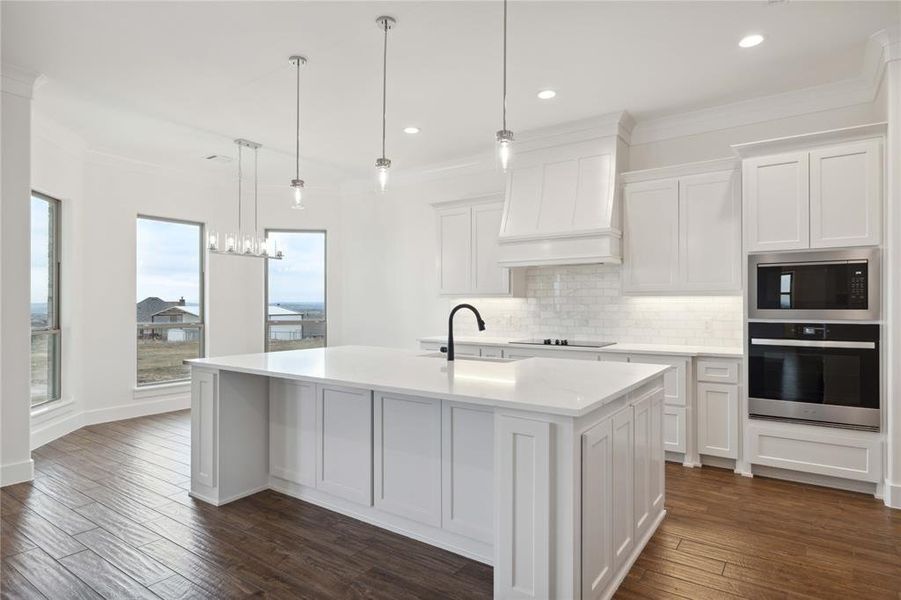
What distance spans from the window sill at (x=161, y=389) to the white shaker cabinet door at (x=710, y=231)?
6.00 metres

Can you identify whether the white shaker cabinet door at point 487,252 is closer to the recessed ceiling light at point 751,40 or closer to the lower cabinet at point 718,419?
the lower cabinet at point 718,419

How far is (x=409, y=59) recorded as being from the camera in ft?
11.9

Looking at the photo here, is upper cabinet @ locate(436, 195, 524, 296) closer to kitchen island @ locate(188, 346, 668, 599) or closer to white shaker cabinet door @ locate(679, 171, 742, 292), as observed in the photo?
white shaker cabinet door @ locate(679, 171, 742, 292)

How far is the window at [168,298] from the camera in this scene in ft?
20.5

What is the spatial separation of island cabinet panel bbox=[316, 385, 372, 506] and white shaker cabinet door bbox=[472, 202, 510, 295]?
281 centimetres

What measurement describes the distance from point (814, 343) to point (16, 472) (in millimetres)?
5925

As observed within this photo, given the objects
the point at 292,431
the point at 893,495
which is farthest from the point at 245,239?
the point at 893,495

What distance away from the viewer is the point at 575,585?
201 cm

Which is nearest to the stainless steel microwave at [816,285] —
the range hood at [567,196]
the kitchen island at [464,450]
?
the range hood at [567,196]

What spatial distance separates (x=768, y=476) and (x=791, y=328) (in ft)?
3.84

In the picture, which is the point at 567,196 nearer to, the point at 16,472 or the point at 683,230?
the point at 683,230

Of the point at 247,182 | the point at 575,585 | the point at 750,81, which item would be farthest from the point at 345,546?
the point at 247,182

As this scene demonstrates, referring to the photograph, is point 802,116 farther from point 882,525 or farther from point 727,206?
point 882,525

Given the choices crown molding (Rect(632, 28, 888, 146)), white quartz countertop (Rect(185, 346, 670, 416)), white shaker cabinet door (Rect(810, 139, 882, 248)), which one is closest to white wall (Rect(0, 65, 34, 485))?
white quartz countertop (Rect(185, 346, 670, 416))
